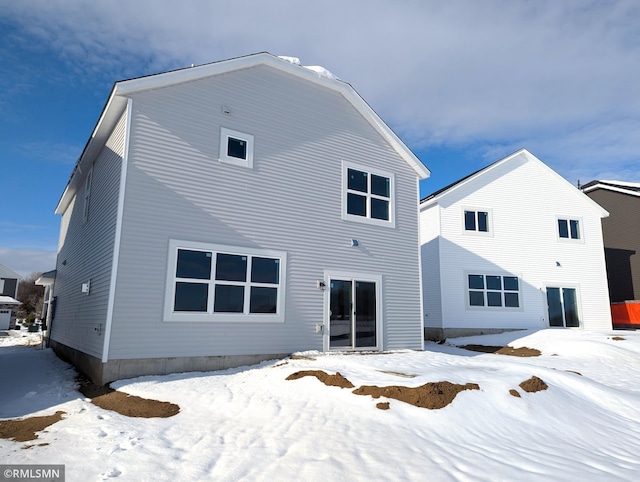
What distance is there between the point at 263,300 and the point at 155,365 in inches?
112

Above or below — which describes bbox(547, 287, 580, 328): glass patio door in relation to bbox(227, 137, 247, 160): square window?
below

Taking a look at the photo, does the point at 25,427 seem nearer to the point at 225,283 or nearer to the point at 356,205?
the point at 225,283

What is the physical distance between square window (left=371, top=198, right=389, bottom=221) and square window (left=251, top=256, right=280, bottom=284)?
3723 mm

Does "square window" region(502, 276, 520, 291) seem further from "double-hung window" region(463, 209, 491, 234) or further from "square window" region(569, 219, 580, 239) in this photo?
"square window" region(569, 219, 580, 239)

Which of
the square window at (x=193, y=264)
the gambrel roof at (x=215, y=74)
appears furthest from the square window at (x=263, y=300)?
the gambrel roof at (x=215, y=74)

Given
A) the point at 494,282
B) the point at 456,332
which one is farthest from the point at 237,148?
the point at 494,282

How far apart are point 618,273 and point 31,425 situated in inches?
1095

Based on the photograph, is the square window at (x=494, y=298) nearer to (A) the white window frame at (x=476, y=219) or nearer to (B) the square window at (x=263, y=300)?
(A) the white window frame at (x=476, y=219)

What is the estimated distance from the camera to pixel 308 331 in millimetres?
11328

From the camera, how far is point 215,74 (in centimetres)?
1097

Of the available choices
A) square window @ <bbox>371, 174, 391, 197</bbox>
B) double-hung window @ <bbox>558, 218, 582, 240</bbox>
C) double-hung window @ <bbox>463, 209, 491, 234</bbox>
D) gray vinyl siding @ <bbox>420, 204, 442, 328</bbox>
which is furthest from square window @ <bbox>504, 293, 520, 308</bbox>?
square window @ <bbox>371, 174, 391, 197</bbox>

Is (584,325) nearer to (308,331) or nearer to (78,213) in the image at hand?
(308,331)

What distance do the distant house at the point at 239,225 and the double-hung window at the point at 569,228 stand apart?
11427 mm

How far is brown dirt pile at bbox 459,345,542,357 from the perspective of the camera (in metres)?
15.0
